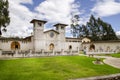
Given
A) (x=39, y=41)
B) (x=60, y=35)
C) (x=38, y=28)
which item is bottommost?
(x=39, y=41)

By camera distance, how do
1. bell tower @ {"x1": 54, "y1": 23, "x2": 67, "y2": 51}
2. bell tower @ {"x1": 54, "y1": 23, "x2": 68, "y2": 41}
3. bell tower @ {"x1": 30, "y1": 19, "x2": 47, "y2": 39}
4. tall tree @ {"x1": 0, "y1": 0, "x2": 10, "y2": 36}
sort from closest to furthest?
tall tree @ {"x1": 0, "y1": 0, "x2": 10, "y2": 36} → bell tower @ {"x1": 30, "y1": 19, "x2": 47, "y2": 39} → bell tower @ {"x1": 54, "y1": 23, "x2": 67, "y2": 51} → bell tower @ {"x1": 54, "y1": 23, "x2": 68, "y2": 41}

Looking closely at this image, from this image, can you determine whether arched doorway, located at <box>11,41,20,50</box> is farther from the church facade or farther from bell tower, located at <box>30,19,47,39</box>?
bell tower, located at <box>30,19,47,39</box>

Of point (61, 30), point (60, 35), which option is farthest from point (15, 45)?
point (61, 30)

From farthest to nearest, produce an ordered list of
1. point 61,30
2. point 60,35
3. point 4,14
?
point 61,30
point 60,35
point 4,14

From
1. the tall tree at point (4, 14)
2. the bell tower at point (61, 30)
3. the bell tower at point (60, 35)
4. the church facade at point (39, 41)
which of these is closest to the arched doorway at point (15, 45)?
the church facade at point (39, 41)

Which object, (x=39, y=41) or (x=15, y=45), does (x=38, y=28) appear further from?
(x=15, y=45)

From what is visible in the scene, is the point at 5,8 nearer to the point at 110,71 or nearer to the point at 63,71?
the point at 63,71

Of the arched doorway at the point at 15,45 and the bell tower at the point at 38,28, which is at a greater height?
the bell tower at the point at 38,28

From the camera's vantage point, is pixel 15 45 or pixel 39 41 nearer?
pixel 15 45

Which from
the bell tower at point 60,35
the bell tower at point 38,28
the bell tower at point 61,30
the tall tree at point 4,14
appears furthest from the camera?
the bell tower at point 61,30

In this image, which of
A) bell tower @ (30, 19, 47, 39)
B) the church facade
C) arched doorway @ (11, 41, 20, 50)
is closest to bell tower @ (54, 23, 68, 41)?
the church facade

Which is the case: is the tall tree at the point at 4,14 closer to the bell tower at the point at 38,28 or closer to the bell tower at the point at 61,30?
the bell tower at the point at 38,28

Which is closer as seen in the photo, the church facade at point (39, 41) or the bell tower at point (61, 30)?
the church facade at point (39, 41)

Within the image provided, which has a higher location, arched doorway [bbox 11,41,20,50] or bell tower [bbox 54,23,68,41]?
bell tower [bbox 54,23,68,41]
